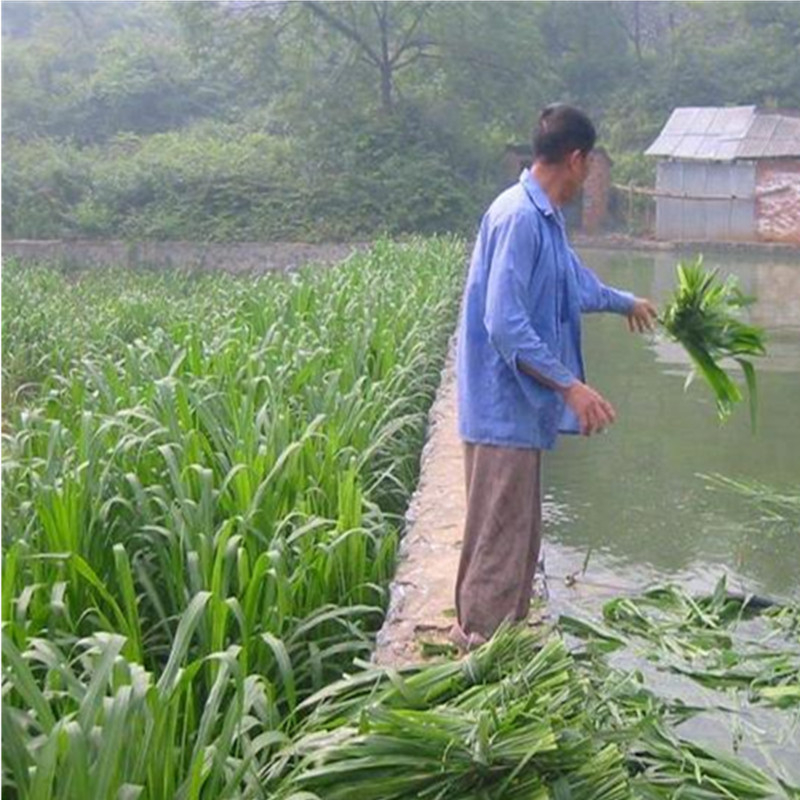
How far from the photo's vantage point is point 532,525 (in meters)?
3.61

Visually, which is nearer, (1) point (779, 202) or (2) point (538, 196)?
(2) point (538, 196)

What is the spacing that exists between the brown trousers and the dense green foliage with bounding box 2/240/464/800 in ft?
1.03

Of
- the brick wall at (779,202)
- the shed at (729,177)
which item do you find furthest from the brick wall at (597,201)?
the brick wall at (779,202)

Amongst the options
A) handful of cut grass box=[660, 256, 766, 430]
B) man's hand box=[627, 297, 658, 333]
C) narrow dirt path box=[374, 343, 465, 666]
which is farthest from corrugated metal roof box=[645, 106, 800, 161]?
man's hand box=[627, 297, 658, 333]

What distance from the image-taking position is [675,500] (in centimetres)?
609

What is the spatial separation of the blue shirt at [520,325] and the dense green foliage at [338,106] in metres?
21.6

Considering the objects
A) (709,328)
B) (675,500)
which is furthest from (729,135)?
(709,328)

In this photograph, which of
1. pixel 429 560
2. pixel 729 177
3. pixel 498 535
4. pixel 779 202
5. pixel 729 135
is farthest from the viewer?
pixel 729 135

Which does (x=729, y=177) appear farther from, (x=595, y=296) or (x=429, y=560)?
(x=595, y=296)

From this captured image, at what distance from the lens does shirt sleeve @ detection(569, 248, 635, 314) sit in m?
3.68

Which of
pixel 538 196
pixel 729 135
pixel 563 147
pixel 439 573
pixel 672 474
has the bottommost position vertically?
pixel 672 474

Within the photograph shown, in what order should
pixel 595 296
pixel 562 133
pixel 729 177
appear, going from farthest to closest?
1. pixel 729 177
2. pixel 595 296
3. pixel 562 133

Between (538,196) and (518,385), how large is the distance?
0.48 meters

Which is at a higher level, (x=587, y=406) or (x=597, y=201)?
(x=587, y=406)
